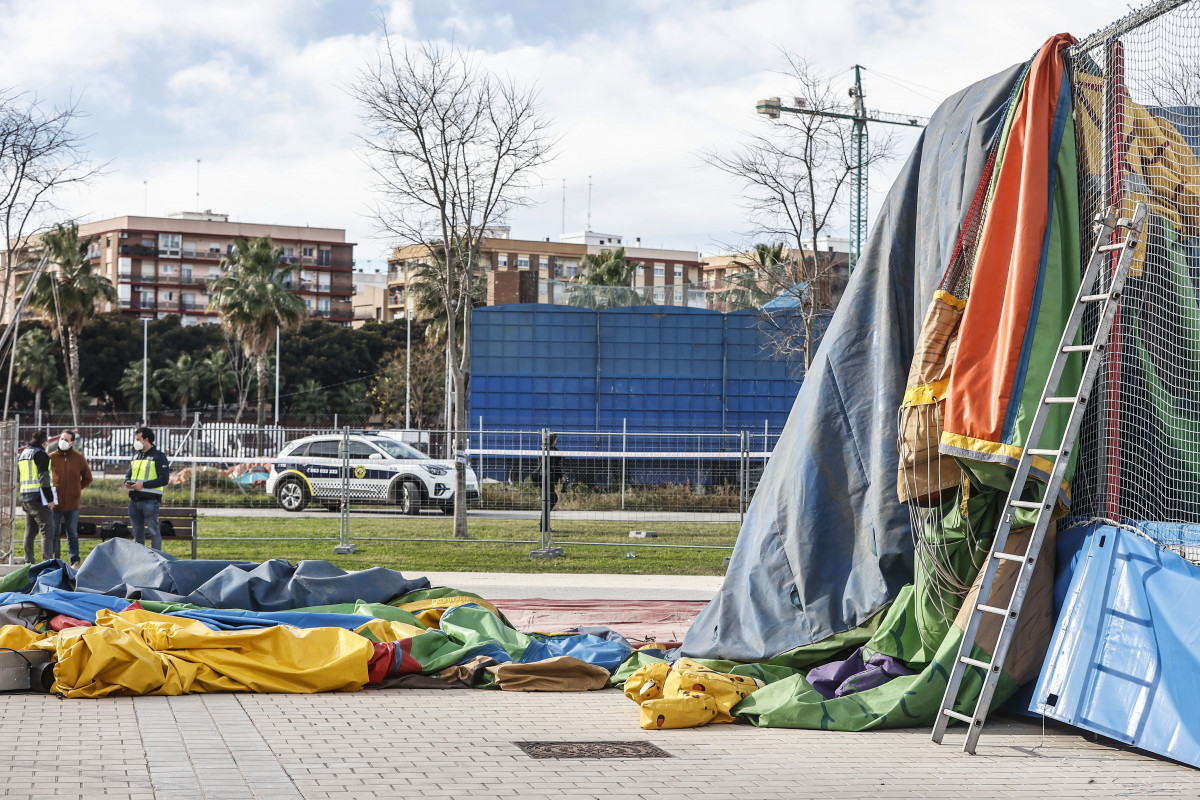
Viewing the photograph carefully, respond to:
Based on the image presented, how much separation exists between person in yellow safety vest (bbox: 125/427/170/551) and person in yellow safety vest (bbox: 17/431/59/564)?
3.04 ft

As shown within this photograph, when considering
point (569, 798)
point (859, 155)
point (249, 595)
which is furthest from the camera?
point (859, 155)

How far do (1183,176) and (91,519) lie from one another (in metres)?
14.0

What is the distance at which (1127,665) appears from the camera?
6.12 m

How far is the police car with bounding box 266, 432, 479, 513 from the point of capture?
21.9m

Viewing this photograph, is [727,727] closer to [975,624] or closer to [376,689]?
[975,624]

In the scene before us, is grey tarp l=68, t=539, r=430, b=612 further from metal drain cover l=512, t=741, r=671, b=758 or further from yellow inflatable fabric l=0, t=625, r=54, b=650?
metal drain cover l=512, t=741, r=671, b=758

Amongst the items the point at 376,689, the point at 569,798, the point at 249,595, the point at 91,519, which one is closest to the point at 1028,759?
the point at 569,798

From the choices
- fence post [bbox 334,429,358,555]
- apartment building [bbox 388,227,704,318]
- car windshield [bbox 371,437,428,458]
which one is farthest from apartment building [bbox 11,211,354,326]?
fence post [bbox 334,429,358,555]

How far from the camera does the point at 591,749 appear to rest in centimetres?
621

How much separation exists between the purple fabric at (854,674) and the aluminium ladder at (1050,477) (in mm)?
746

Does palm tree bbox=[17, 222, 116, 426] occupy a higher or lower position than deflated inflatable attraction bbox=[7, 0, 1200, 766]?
higher

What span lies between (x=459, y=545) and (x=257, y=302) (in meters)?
38.0

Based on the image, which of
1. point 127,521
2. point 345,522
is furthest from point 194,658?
point 345,522

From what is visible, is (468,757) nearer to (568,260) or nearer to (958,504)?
(958,504)
